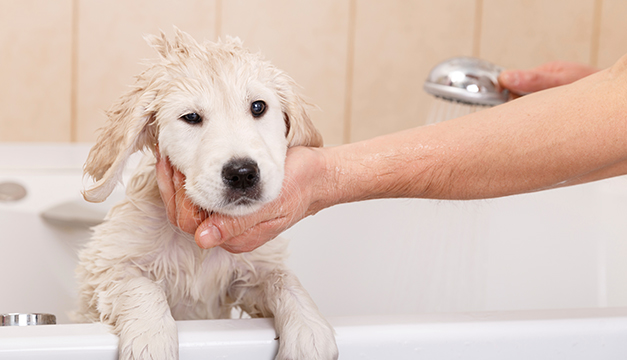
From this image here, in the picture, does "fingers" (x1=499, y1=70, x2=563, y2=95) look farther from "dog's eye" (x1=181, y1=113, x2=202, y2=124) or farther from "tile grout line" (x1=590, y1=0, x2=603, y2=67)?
"tile grout line" (x1=590, y1=0, x2=603, y2=67)

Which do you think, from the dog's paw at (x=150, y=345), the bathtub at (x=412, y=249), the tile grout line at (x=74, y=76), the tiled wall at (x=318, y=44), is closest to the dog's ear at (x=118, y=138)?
the dog's paw at (x=150, y=345)

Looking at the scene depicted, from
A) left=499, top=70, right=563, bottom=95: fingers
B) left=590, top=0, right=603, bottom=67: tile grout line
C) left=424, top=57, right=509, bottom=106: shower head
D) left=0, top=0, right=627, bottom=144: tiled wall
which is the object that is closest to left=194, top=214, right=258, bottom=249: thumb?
left=424, top=57, right=509, bottom=106: shower head

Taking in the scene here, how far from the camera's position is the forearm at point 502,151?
93cm

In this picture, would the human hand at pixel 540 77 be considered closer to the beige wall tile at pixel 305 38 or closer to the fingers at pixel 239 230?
the fingers at pixel 239 230

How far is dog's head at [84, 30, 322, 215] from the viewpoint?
2.87ft

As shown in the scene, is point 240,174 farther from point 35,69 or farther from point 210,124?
point 35,69

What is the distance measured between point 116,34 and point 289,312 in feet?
5.72

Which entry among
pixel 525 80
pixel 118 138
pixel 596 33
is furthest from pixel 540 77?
pixel 596 33

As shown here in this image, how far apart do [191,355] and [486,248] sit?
3.87 ft

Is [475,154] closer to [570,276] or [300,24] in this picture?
[570,276]

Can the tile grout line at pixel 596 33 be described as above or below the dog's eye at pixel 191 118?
above

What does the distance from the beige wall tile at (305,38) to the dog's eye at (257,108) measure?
141 centimetres

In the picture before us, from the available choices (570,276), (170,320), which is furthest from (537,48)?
(170,320)

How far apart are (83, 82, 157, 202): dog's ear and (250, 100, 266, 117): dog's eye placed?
156 mm
